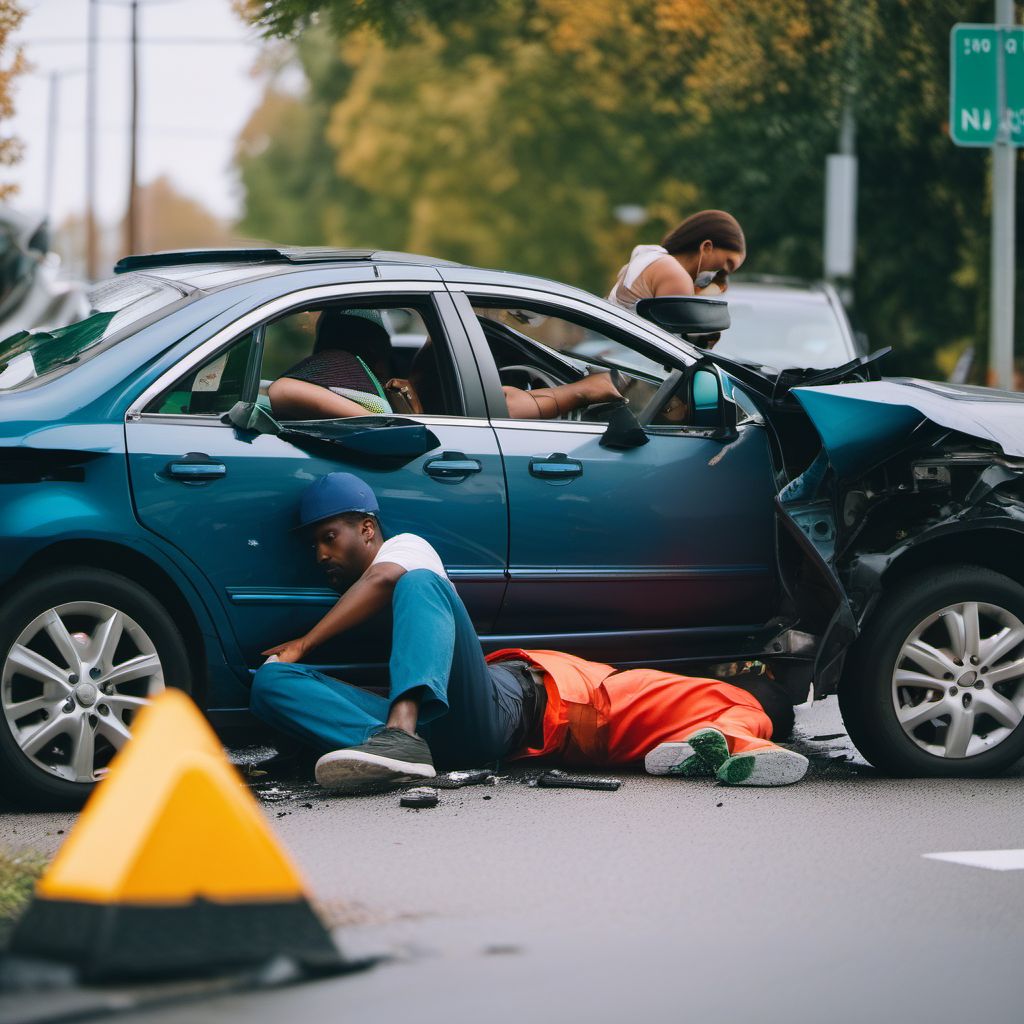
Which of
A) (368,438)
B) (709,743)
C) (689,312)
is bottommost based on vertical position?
(709,743)

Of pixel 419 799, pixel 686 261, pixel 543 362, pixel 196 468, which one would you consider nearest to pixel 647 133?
pixel 686 261

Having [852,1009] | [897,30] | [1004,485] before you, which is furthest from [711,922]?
[897,30]

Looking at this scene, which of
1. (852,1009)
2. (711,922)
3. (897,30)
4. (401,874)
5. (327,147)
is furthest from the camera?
(327,147)

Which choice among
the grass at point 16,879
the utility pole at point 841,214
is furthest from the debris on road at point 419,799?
the utility pole at point 841,214

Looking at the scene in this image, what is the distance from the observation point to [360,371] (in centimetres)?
664

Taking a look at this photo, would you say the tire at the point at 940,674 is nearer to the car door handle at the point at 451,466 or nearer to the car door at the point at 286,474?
the car door at the point at 286,474

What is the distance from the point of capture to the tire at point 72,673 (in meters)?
5.64

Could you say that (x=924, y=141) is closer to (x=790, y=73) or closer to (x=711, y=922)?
(x=790, y=73)

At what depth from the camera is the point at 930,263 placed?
24.5 metres

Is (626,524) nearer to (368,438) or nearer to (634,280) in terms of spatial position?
(368,438)

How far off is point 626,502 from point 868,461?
2.74ft

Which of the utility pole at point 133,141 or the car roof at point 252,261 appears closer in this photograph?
the car roof at point 252,261

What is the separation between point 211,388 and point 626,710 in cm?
175

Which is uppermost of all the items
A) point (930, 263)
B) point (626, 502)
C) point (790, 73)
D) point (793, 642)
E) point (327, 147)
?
point (327, 147)
